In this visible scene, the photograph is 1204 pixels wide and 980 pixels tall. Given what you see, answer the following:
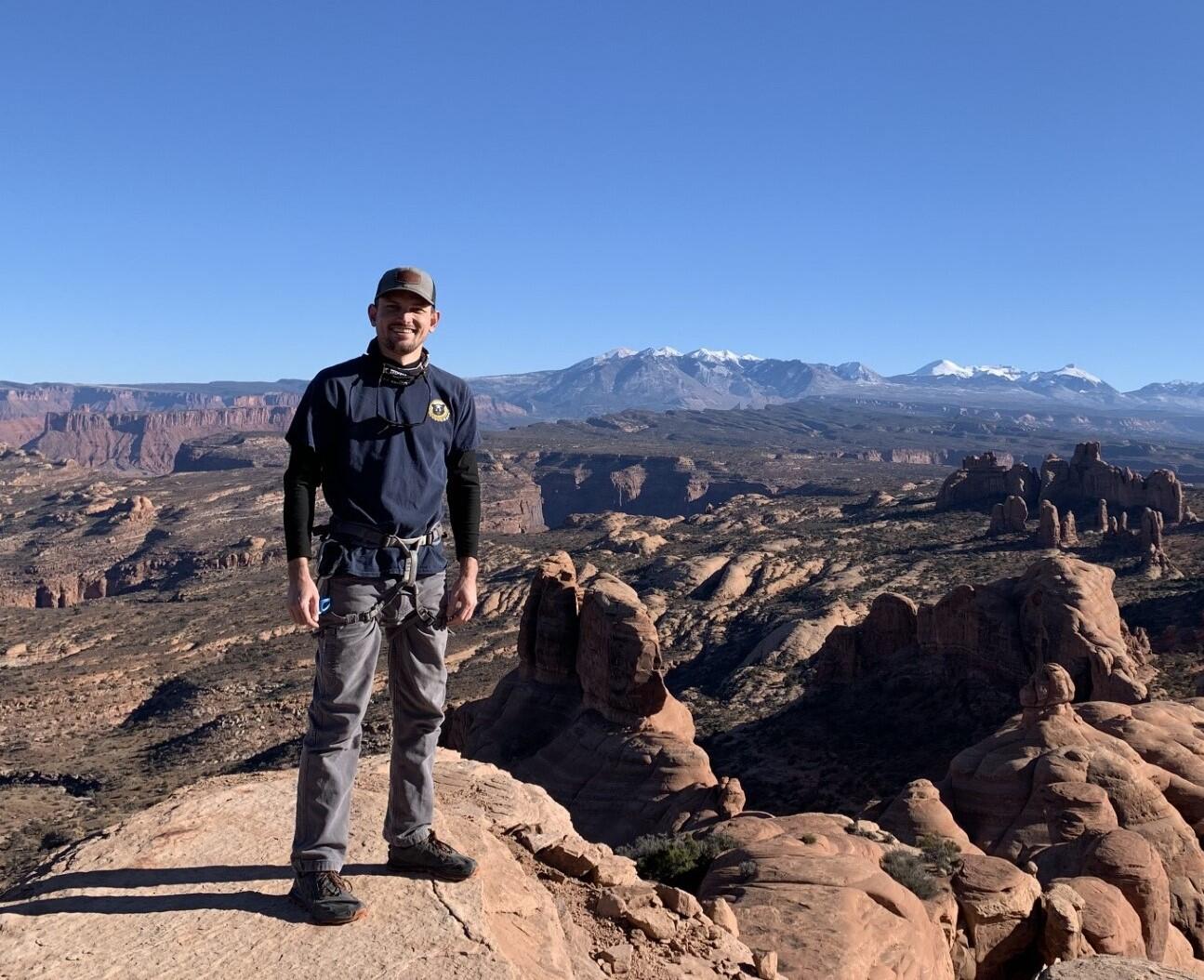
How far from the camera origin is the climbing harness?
6273mm

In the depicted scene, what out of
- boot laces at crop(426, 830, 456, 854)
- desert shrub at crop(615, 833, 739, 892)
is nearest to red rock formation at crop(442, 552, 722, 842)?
desert shrub at crop(615, 833, 739, 892)

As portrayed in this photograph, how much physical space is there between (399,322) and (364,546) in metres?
1.64

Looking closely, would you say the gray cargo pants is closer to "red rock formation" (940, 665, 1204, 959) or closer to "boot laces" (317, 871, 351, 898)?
"boot laces" (317, 871, 351, 898)

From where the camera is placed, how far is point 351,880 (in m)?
6.62

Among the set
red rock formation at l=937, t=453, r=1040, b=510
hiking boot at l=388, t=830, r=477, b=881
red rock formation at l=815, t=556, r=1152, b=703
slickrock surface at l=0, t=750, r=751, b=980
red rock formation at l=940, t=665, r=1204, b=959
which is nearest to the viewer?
slickrock surface at l=0, t=750, r=751, b=980

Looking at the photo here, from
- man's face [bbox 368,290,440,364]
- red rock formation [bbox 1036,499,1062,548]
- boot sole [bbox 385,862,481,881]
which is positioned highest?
man's face [bbox 368,290,440,364]

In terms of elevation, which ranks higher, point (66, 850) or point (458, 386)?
point (458, 386)

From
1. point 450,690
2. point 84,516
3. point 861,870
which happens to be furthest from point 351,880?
point 84,516

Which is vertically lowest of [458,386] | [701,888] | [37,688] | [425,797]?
[37,688]

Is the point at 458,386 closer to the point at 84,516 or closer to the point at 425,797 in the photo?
the point at 425,797

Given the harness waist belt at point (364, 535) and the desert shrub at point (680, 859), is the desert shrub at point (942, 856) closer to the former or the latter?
the desert shrub at point (680, 859)

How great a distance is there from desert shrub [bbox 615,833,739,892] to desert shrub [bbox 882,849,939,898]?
2747 mm

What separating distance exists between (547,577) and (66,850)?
3432 cm

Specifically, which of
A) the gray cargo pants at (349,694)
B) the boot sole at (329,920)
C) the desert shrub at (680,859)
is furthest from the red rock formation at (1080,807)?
the boot sole at (329,920)
